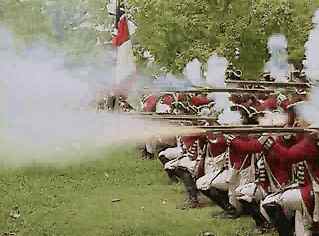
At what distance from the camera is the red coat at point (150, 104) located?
52.1 ft

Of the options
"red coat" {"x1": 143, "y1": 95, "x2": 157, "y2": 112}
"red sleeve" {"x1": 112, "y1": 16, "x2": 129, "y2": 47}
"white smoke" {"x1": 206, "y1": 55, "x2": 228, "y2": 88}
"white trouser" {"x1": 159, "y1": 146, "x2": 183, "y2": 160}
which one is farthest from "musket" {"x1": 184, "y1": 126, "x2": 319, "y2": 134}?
"red coat" {"x1": 143, "y1": 95, "x2": 157, "y2": 112}

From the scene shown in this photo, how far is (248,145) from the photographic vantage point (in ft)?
29.1

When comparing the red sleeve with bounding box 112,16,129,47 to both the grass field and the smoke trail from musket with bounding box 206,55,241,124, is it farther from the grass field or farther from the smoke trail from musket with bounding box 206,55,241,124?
the smoke trail from musket with bounding box 206,55,241,124

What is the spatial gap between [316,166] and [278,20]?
881cm

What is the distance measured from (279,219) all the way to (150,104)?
25.5 feet

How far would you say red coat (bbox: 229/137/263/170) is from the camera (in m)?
8.72

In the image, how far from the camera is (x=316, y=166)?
7.98m

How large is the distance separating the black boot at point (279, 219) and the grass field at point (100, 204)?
1222mm

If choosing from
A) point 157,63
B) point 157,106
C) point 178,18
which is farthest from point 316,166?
point 157,63

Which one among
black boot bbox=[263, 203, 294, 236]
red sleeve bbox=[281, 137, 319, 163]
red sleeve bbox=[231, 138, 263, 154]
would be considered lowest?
black boot bbox=[263, 203, 294, 236]

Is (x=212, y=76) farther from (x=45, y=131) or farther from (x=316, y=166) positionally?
(x=316, y=166)

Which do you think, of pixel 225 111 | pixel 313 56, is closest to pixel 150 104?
pixel 225 111

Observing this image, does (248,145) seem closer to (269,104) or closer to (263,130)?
(269,104)

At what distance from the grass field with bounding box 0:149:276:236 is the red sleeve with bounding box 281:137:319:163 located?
2.30 m
